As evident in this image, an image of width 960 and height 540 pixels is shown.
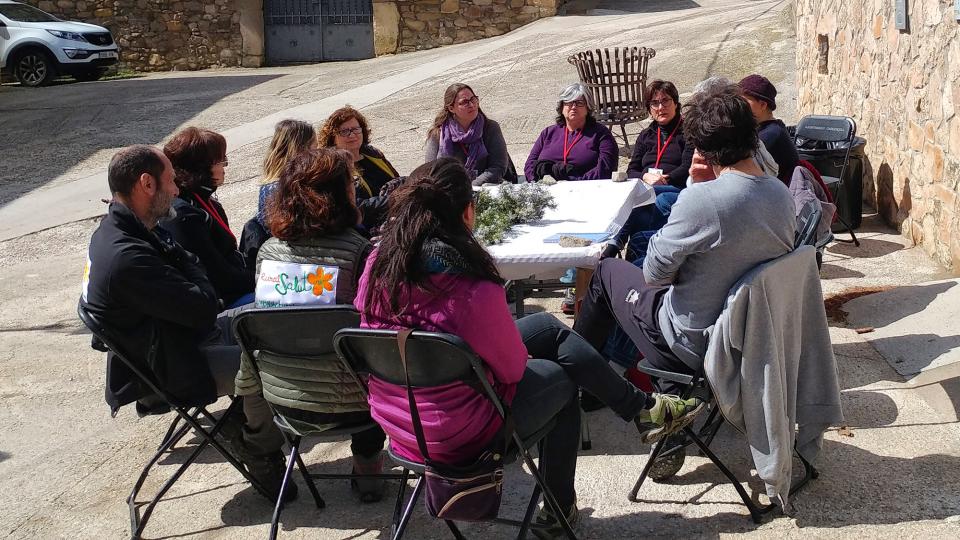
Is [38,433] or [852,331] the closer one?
[38,433]

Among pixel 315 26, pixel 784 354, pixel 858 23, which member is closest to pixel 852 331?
pixel 784 354

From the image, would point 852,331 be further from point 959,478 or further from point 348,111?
point 348,111

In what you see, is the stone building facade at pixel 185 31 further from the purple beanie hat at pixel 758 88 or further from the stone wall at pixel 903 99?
the purple beanie hat at pixel 758 88

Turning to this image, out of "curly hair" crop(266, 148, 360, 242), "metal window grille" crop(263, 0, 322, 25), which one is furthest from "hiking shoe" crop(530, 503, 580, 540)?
"metal window grille" crop(263, 0, 322, 25)

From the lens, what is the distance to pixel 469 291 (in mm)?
2893

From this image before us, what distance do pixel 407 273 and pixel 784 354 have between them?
4.44 ft

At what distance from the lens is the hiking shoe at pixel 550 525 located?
11.1 ft

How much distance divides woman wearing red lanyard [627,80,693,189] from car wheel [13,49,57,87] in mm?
13673

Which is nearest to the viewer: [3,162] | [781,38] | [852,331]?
[852,331]

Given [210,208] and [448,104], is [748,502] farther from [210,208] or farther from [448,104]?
[448,104]

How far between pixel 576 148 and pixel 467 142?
2.27 feet

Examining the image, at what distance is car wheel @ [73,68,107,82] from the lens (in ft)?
56.6

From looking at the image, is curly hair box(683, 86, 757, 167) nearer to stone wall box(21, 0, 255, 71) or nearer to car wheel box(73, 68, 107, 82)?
car wheel box(73, 68, 107, 82)

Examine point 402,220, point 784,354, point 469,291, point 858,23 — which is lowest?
point 784,354
